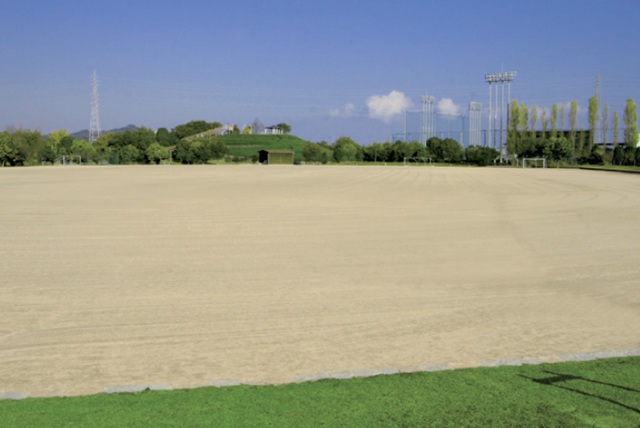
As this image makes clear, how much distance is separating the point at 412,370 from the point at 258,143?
7182 inches

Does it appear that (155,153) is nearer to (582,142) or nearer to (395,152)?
(395,152)

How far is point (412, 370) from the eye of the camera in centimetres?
559

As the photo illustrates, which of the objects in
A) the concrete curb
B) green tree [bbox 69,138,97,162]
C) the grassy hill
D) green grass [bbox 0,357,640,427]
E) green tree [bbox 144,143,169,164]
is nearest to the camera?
green grass [bbox 0,357,640,427]

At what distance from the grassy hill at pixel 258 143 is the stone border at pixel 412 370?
163m

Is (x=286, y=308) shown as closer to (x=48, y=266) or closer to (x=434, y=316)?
(x=434, y=316)

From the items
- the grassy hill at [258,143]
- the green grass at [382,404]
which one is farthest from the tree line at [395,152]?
the green grass at [382,404]

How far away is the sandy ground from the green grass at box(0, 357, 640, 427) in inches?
17.1

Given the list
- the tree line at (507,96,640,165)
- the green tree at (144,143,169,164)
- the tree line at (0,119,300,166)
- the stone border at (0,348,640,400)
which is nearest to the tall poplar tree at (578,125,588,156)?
the tree line at (507,96,640,165)

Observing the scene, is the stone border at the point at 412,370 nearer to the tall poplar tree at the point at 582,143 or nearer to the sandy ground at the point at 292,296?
the sandy ground at the point at 292,296

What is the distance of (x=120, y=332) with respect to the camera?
6.80 m

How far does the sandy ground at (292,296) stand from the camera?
598cm

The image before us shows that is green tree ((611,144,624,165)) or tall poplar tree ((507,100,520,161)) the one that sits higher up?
tall poplar tree ((507,100,520,161))

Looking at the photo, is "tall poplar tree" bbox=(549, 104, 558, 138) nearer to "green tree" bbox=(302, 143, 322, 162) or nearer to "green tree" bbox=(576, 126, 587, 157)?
"green tree" bbox=(576, 126, 587, 157)

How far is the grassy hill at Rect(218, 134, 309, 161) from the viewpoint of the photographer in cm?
17432
